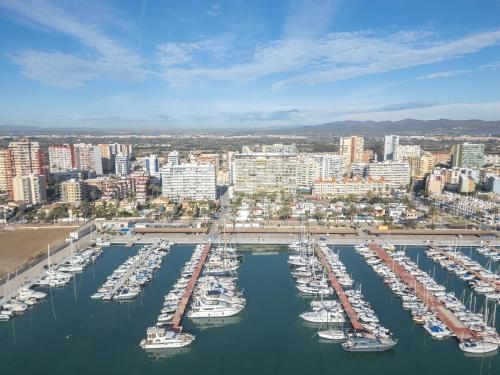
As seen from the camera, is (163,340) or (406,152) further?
(406,152)

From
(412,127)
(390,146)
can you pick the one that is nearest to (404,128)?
(412,127)

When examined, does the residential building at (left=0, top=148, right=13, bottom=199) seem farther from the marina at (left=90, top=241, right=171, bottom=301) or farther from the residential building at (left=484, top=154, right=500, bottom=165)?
the residential building at (left=484, top=154, right=500, bottom=165)

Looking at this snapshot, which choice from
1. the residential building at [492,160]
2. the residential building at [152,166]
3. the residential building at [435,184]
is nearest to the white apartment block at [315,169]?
the residential building at [435,184]

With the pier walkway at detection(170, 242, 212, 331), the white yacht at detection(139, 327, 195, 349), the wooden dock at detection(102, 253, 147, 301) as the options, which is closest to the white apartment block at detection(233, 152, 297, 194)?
the pier walkway at detection(170, 242, 212, 331)

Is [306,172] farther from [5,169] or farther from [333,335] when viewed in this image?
[5,169]

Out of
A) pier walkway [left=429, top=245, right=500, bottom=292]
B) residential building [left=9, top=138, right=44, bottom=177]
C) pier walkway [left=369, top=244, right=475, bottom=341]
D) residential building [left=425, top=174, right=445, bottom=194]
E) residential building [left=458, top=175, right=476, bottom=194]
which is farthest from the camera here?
residential building [left=9, top=138, right=44, bottom=177]

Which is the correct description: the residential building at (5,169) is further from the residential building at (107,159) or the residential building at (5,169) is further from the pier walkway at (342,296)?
the pier walkway at (342,296)
